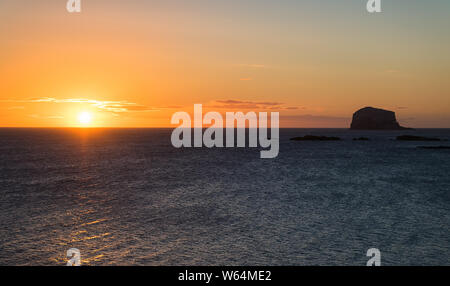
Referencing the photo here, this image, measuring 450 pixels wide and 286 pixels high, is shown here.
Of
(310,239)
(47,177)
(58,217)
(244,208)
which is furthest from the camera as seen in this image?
(47,177)

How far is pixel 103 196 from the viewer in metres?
32.8

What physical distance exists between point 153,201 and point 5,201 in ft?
40.5

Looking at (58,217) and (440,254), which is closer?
(440,254)

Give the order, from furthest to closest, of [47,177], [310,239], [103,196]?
[47,177] → [103,196] → [310,239]

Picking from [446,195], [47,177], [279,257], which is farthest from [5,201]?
[446,195]

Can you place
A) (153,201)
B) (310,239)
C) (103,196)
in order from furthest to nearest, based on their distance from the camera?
(103,196)
(153,201)
(310,239)
